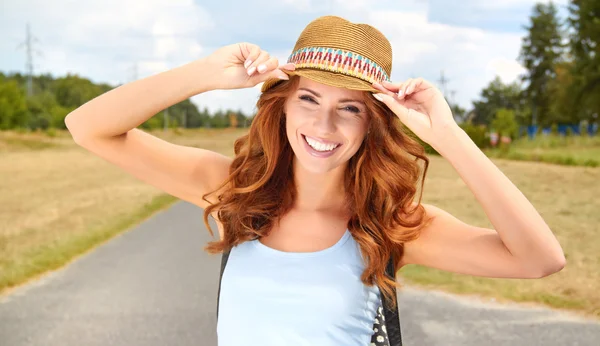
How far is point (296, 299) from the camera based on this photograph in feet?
7.14

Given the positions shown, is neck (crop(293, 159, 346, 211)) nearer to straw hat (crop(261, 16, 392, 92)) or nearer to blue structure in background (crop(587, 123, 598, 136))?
straw hat (crop(261, 16, 392, 92))

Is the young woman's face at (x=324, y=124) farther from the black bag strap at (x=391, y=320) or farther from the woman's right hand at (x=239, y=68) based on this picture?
the black bag strap at (x=391, y=320)

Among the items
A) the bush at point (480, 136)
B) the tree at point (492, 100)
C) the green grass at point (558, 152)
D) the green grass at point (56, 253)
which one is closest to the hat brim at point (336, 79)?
the green grass at point (56, 253)

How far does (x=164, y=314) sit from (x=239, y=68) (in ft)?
11.8

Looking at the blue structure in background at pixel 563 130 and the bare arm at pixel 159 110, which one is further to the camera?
the blue structure in background at pixel 563 130

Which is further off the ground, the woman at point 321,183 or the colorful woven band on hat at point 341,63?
Answer: the colorful woven band on hat at point 341,63

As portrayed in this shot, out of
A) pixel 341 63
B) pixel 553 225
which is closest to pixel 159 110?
pixel 341 63

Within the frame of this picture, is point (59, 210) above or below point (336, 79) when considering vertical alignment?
below

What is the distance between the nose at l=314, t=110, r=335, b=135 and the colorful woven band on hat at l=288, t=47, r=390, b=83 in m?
0.16

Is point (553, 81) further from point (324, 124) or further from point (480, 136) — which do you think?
point (324, 124)

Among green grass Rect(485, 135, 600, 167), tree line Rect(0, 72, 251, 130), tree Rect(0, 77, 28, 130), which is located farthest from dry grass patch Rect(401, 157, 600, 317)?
tree Rect(0, 77, 28, 130)

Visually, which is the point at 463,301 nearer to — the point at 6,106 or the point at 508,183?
the point at 508,183

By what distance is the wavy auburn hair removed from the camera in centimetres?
230

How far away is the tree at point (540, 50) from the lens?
64.9 meters
